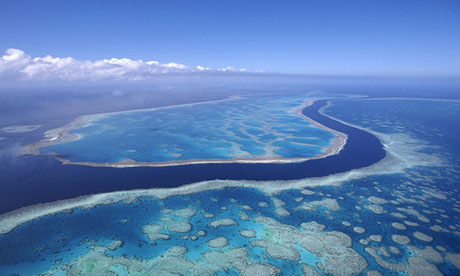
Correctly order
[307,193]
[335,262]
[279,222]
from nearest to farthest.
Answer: [335,262] → [279,222] → [307,193]

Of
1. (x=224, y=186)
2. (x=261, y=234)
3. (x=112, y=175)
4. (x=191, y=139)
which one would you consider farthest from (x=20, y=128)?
(x=261, y=234)

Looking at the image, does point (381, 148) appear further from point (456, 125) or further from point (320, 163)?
point (456, 125)

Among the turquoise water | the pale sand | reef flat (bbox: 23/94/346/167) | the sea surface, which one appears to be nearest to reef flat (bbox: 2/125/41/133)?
reef flat (bbox: 23/94/346/167)

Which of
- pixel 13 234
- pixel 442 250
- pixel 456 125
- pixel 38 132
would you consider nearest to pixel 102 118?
pixel 38 132

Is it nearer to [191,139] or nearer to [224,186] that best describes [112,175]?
[224,186]

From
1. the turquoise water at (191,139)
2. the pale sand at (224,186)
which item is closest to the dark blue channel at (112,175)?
the pale sand at (224,186)

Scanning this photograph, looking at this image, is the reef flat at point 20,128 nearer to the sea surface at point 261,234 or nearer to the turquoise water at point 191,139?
the turquoise water at point 191,139

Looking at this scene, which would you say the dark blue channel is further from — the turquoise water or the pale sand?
the turquoise water
